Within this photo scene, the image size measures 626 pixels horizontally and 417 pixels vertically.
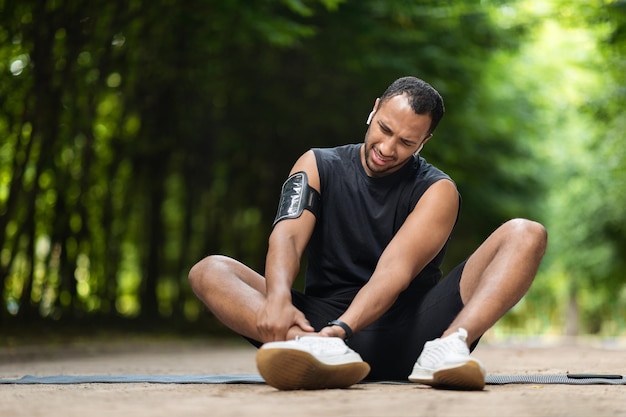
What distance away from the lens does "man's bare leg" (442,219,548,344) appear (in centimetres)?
447

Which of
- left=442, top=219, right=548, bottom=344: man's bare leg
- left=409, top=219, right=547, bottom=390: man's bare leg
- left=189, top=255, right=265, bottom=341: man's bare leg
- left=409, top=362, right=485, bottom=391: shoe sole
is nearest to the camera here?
left=409, top=362, right=485, bottom=391: shoe sole

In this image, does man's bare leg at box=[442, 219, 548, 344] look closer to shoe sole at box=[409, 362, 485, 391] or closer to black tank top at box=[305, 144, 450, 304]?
shoe sole at box=[409, 362, 485, 391]

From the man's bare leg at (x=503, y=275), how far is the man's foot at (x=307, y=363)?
0.54 m

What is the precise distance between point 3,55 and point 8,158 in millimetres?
2756

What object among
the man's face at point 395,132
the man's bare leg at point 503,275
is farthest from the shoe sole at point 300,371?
the man's face at point 395,132

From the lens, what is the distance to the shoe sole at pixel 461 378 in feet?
13.5

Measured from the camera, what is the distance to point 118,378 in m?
5.12

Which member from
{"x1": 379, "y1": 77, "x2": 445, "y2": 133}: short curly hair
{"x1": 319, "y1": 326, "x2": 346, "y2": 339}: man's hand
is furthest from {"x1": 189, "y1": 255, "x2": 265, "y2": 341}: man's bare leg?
{"x1": 379, "y1": 77, "x2": 445, "y2": 133}: short curly hair

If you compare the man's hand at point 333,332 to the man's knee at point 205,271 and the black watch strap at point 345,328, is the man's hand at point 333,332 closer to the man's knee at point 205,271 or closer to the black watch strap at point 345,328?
the black watch strap at point 345,328

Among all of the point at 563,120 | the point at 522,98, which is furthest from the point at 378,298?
the point at 563,120

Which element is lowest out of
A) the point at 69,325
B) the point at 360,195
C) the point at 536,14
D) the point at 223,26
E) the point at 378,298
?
the point at 69,325

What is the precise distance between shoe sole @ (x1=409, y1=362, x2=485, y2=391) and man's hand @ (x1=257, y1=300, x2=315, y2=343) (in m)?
0.54

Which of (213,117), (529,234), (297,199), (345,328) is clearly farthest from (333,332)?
(213,117)

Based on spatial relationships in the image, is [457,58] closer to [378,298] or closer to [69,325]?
[69,325]
